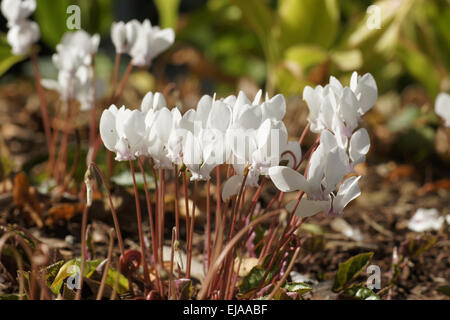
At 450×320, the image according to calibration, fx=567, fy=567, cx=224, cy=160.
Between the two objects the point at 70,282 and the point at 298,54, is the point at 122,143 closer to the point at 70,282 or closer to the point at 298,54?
the point at 70,282

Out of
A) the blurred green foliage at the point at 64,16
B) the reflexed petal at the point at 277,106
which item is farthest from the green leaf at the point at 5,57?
the reflexed petal at the point at 277,106

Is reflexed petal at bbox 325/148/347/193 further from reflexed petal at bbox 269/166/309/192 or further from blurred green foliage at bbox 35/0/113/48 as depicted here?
blurred green foliage at bbox 35/0/113/48

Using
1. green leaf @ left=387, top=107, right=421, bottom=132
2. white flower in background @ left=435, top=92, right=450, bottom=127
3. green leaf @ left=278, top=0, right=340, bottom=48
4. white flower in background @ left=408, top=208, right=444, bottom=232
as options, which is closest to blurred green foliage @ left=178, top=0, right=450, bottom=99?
green leaf @ left=278, top=0, right=340, bottom=48

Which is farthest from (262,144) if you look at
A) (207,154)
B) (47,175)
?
(47,175)

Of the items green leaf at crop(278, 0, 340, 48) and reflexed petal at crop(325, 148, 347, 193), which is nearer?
reflexed petal at crop(325, 148, 347, 193)

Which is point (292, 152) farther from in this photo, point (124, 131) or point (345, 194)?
point (124, 131)

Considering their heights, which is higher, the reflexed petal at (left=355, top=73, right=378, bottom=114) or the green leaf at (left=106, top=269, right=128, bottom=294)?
the reflexed petal at (left=355, top=73, right=378, bottom=114)

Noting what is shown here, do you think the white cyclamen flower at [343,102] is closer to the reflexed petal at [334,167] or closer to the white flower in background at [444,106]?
the reflexed petal at [334,167]

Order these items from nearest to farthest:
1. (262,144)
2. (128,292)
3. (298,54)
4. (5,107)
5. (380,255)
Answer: (262,144) < (128,292) < (380,255) < (298,54) < (5,107)
